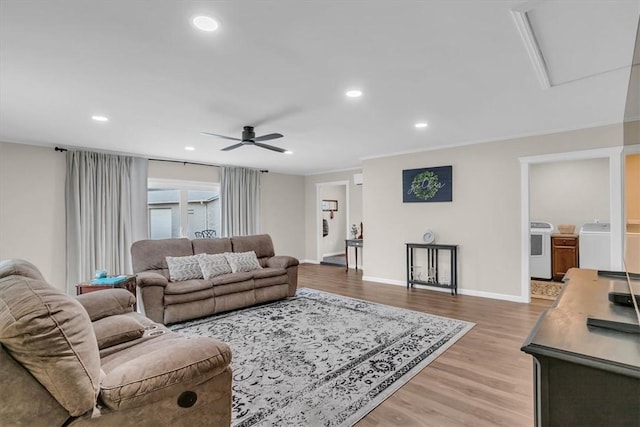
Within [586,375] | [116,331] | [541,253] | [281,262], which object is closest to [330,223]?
[281,262]

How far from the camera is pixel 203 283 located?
3969 millimetres

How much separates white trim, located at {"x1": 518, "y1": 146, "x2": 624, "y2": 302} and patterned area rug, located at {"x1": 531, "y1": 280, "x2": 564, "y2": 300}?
1.94ft

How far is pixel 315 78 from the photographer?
253cm

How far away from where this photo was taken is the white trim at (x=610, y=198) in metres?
3.73

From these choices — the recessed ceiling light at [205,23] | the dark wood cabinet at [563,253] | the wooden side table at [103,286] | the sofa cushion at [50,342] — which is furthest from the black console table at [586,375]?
the dark wood cabinet at [563,253]

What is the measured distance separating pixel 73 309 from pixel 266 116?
267 cm

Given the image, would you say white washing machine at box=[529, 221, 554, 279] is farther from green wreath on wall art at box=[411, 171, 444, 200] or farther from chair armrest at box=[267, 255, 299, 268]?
chair armrest at box=[267, 255, 299, 268]

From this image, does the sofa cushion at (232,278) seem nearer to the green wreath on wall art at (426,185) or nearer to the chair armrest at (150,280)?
the chair armrest at (150,280)

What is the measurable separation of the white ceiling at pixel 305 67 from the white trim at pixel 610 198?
0.42 meters

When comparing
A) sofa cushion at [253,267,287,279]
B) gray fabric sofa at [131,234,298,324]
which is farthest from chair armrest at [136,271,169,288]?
sofa cushion at [253,267,287,279]

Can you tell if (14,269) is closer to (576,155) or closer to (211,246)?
(211,246)

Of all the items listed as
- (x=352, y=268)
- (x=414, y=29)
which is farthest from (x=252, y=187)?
(x=414, y=29)

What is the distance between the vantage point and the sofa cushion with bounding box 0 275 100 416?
3.57 ft

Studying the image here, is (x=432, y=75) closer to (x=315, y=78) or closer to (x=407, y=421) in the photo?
(x=315, y=78)
